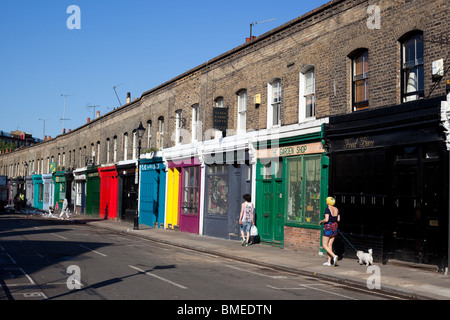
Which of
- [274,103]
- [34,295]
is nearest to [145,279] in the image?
[34,295]

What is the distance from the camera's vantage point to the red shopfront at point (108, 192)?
36750 mm

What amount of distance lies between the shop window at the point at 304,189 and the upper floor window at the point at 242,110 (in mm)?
3936

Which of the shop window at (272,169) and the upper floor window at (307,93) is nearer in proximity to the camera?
the upper floor window at (307,93)

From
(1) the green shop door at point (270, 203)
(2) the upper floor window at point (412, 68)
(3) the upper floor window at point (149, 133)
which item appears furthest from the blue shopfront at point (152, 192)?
(2) the upper floor window at point (412, 68)

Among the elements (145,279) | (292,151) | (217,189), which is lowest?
(145,279)

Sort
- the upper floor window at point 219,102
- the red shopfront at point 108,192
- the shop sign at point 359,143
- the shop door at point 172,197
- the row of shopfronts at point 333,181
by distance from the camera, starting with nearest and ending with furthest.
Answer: the row of shopfronts at point 333,181
the shop sign at point 359,143
the upper floor window at point 219,102
the shop door at point 172,197
the red shopfront at point 108,192

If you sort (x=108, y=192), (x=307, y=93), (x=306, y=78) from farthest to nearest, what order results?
(x=108, y=192)
(x=306, y=78)
(x=307, y=93)

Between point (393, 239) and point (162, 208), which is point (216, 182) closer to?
point (162, 208)

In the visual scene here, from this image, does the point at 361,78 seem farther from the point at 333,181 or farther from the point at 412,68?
the point at 333,181

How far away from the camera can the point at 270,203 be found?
1914 cm

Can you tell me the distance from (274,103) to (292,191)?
147 inches

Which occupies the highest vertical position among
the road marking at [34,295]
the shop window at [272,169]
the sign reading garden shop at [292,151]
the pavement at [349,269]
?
the sign reading garden shop at [292,151]

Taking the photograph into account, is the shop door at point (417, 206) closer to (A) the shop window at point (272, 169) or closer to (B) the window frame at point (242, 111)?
(A) the shop window at point (272, 169)
